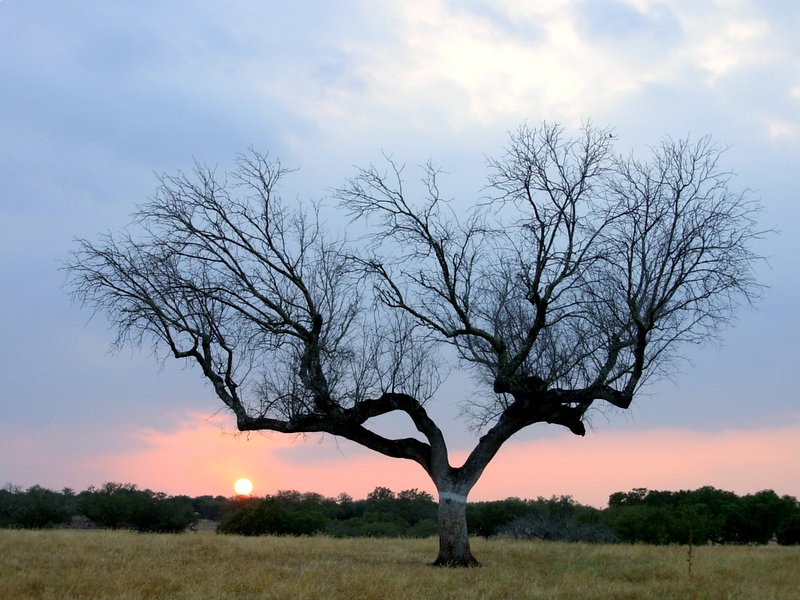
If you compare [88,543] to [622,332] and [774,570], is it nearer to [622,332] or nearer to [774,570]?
[622,332]

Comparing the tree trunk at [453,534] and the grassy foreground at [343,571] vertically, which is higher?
the tree trunk at [453,534]

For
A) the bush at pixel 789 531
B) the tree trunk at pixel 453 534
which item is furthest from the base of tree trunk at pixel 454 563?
the bush at pixel 789 531

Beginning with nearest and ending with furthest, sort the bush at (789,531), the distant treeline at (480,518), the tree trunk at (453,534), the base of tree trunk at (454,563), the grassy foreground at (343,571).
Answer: the grassy foreground at (343,571) < the base of tree trunk at (454,563) < the tree trunk at (453,534) < the distant treeline at (480,518) < the bush at (789,531)

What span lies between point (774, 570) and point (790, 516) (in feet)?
90.4

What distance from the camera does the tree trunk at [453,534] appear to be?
18641 mm

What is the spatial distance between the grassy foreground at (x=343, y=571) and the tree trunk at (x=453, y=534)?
680 millimetres

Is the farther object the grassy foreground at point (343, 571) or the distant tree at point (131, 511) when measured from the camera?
the distant tree at point (131, 511)

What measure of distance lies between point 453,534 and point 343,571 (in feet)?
10.5

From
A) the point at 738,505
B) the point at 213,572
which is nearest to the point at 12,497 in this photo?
the point at 213,572

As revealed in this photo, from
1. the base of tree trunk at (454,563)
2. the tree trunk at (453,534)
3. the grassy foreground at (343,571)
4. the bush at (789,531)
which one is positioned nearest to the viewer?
the grassy foreground at (343,571)

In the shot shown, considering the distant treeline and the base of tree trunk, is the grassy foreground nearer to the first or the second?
the base of tree trunk

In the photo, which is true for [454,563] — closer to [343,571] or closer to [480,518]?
[343,571]

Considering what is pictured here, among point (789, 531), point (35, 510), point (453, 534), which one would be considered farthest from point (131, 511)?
point (789, 531)

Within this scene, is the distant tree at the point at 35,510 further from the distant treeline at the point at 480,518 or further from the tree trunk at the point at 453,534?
the tree trunk at the point at 453,534
